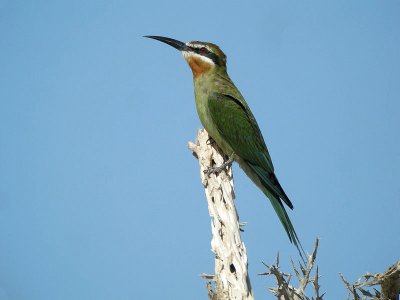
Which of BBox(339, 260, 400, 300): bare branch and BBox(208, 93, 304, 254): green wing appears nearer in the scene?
BBox(339, 260, 400, 300): bare branch

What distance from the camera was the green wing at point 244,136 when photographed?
5070 millimetres

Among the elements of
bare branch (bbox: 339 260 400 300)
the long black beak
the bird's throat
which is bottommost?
bare branch (bbox: 339 260 400 300)

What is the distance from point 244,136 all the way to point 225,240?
1738 millimetres

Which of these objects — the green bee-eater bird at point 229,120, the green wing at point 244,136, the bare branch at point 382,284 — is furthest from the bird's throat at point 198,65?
the bare branch at point 382,284

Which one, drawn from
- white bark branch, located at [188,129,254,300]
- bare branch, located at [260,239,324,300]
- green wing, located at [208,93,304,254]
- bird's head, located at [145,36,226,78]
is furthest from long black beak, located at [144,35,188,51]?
bare branch, located at [260,239,324,300]

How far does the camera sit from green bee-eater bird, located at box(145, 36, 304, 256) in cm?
509

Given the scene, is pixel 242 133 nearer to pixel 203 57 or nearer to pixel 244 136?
pixel 244 136

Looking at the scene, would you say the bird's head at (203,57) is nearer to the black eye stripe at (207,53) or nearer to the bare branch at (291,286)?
the black eye stripe at (207,53)

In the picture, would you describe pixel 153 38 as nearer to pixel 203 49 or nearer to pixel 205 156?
pixel 203 49

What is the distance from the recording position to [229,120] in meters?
5.18

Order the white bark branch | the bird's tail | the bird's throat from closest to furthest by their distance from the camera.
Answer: the white bark branch
the bird's tail
the bird's throat

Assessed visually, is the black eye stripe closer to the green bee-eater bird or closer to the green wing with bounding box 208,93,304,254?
the green bee-eater bird

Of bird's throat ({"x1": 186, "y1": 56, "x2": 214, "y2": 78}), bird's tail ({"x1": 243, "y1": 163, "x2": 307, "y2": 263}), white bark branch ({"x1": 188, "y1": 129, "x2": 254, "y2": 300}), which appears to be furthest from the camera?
bird's throat ({"x1": 186, "y1": 56, "x2": 214, "y2": 78})

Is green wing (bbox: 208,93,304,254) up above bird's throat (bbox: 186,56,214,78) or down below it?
below
